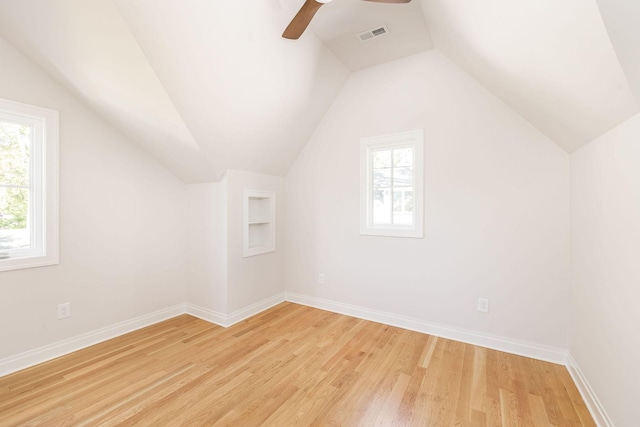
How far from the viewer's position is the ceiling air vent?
2.65m

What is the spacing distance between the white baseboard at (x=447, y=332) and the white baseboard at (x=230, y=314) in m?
0.50

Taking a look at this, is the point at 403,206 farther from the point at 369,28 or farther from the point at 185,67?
the point at 185,67

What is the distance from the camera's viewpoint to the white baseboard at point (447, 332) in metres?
2.48

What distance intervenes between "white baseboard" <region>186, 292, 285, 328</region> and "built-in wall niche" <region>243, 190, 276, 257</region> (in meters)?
0.68

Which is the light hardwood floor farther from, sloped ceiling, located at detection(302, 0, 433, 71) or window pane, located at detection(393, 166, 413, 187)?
sloped ceiling, located at detection(302, 0, 433, 71)

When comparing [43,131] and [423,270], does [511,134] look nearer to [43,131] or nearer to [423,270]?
[423,270]

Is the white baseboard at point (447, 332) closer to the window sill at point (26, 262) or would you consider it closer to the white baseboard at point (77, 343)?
the white baseboard at point (77, 343)

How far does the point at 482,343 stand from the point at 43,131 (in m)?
4.43

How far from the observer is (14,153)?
7.76 feet

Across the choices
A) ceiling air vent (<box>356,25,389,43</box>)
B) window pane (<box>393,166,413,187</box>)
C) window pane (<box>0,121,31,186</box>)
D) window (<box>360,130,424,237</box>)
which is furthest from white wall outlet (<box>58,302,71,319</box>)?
ceiling air vent (<box>356,25,389,43</box>)

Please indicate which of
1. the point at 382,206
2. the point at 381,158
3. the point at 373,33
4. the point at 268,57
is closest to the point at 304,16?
the point at 268,57

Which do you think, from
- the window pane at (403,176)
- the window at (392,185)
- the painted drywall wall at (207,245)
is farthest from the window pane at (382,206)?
the painted drywall wall at (207,245)

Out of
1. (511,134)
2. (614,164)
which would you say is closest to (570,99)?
(614,164)

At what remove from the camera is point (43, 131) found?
244 centimetres
